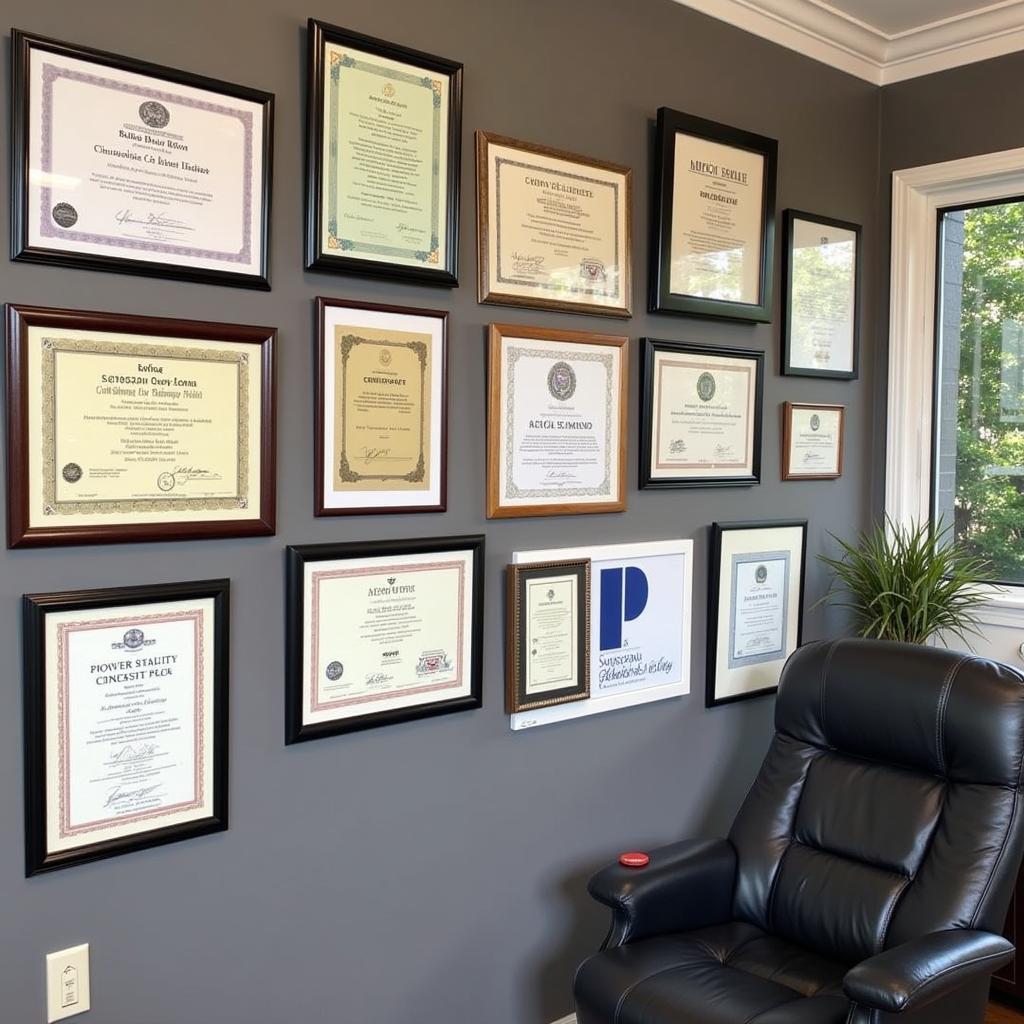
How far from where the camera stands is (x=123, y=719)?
1594 mm

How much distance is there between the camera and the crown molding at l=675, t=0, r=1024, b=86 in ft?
8.36

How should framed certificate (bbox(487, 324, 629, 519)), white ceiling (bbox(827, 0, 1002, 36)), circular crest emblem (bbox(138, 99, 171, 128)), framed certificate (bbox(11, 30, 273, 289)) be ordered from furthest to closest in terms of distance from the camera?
1. white ceiling (bbox(827, 0, 1002, 36))
2. framed certificate (bbox(487, 324, 629, 519))
3. circular crest emblem (bbox(138, 99, 171, 128))
4. framed certificate (bbox(11, 30, 273, 289))

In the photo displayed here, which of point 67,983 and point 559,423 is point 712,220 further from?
point 67,983

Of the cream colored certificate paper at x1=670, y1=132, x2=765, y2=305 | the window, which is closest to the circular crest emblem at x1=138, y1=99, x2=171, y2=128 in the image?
the cream colored certificate paper at x1=670, y1=132, x2=765, y2=305

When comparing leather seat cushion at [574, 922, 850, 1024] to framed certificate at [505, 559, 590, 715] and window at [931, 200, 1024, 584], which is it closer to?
framed certificate at [505, 559, 590, 715]

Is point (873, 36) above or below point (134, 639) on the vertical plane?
above

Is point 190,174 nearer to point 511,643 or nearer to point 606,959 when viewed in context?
point 511,643

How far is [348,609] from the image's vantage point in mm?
1859

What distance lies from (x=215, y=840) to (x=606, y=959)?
2.62 ft

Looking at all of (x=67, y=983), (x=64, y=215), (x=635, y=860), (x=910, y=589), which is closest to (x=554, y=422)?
(x=635, y=860)

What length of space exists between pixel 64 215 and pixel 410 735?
116cm

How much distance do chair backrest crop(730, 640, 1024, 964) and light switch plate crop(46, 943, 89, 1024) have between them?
4.47 ft

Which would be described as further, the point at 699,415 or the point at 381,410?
the point at 699,415

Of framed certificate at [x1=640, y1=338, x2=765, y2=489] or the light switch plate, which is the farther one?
framed certificate at [x1=640, y1=338, x2=765, y2=489]
